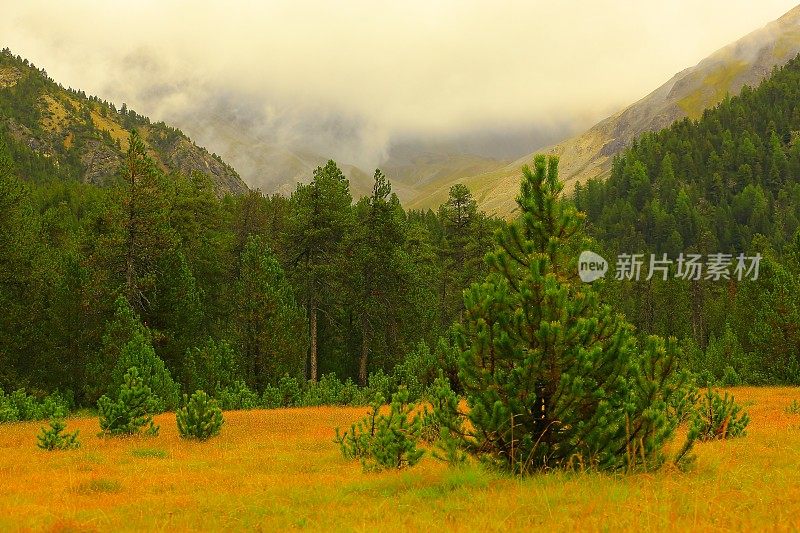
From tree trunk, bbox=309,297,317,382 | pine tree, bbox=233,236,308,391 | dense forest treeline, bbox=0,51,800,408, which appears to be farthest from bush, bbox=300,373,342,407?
tree trunk, bbox=309,297,317,382

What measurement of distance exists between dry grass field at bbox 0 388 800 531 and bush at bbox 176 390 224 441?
12.3 feet

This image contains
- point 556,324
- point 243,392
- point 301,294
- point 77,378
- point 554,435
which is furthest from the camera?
point 301,294

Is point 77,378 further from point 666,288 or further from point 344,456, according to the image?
point 666,288

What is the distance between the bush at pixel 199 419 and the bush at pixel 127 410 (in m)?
1.32

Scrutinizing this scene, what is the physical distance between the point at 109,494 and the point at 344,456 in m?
5.21

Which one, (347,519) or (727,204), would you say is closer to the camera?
(347,519)

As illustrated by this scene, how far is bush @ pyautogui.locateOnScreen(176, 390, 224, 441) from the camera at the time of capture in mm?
15891

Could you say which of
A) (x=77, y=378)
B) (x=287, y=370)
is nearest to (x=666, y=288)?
(x=287, y=370)

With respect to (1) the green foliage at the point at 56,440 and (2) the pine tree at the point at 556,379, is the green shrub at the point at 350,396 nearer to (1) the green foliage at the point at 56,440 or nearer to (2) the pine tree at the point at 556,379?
(1) the green foliage at the point at 56,440

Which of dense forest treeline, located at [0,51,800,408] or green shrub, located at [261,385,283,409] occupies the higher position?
dense forest treeline, located at [0,51,800,408]

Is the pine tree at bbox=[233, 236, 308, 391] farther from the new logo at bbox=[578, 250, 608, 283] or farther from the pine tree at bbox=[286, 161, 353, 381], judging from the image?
the new logo at bbox=[578, 250, 608, 283]

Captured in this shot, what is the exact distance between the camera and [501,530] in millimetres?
4844

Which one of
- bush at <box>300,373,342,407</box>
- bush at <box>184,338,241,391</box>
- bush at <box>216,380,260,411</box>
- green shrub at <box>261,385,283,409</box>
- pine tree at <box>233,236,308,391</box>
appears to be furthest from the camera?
pine tree at <box>233,236,308,391</box>

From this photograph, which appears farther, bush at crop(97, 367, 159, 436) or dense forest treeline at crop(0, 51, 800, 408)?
dense forest treeline at crop(0, 51, 800, 408)
